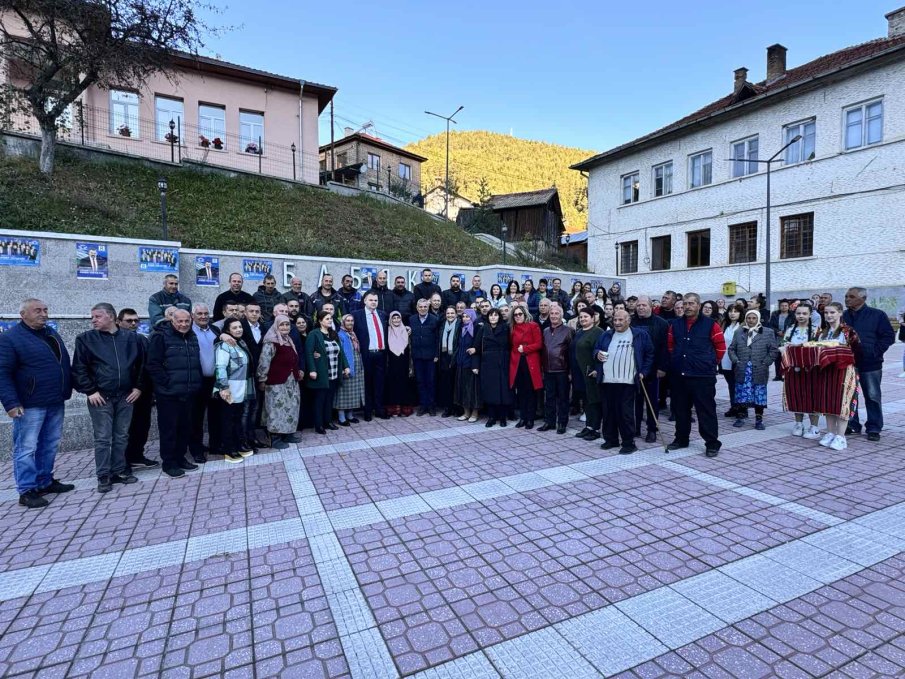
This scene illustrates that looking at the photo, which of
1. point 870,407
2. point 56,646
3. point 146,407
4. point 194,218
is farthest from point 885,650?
point 194,218

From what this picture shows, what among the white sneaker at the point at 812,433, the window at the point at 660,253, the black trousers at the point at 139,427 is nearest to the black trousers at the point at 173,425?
the black trousers at the point at 139,427

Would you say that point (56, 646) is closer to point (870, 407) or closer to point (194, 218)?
point (870, 407)

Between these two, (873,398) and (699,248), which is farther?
(699,248)

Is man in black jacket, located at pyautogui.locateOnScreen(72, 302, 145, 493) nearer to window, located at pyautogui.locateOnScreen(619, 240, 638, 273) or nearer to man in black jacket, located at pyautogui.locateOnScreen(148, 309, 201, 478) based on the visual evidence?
man in black jacket, located at pyautogui.locateOnScreen(148, 309, 201, 478)

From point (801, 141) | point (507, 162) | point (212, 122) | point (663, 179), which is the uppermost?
point (507, 162)

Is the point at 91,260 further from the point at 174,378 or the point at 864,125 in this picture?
the point at 864,125

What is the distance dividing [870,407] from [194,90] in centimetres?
2645

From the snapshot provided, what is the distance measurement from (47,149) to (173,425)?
54.4 feet

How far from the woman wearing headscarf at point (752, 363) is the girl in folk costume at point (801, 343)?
1.19ft

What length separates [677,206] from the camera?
24.5 meters

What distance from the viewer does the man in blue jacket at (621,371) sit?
5.80m

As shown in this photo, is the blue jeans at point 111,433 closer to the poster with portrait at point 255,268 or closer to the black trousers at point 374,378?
the black trousers at point 374,378

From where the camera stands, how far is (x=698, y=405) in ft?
18.7

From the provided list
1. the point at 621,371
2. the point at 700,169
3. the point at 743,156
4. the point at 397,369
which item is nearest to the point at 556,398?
the point at 621,371
